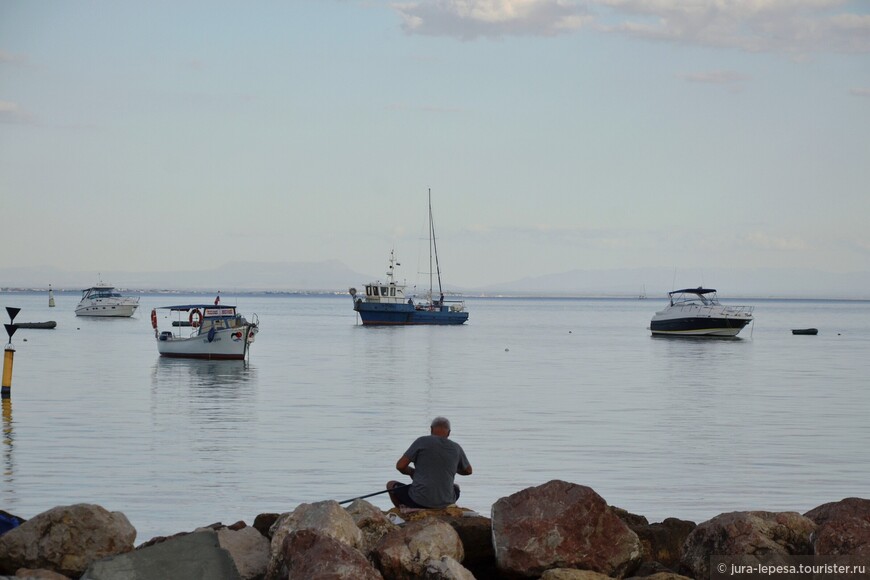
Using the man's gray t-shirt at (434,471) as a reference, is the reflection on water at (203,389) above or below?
below

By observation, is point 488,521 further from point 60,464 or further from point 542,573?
point 60,464

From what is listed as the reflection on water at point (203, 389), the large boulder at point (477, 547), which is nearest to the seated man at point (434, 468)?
the large boulder at point (477, 547)

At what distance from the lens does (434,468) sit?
11352 mm

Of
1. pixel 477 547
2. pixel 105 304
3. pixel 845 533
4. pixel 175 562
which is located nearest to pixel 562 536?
pixel 477 547

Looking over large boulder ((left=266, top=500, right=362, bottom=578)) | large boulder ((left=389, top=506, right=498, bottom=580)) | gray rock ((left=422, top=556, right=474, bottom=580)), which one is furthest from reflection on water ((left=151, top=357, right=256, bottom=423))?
gray rock ((left=422, top=556, right=474, bottom=580))

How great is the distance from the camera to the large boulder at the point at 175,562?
8.89 m

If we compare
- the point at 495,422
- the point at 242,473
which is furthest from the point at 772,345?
the point at 242,473

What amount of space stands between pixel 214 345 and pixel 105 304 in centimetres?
6389

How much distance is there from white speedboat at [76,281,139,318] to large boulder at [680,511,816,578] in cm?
10448

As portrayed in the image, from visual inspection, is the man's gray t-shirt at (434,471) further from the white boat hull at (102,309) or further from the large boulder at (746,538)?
the white boat hull at (102,309)

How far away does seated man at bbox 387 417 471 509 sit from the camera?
11297mm

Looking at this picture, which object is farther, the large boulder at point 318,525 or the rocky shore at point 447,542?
the large boulder at point 318,525

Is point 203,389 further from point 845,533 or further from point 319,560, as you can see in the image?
point 845,533

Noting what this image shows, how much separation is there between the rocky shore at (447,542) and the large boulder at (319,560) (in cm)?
2
